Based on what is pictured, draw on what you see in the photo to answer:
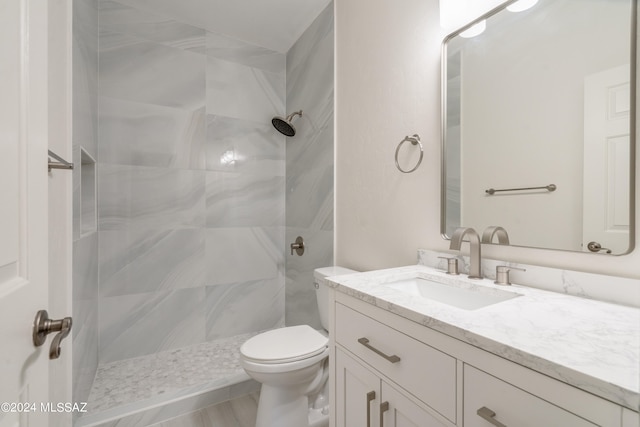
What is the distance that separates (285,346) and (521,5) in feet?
5.60

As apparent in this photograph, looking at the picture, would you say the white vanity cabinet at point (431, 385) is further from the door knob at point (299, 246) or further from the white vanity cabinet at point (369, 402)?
the door knob at point (299, 246)

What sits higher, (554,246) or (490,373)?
(554,246)

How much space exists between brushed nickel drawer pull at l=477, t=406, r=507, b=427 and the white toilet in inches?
32.0

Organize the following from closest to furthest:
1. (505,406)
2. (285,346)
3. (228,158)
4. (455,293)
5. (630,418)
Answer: (630,418)
(505,406)
(455,293)
(285,346)
(228,158)

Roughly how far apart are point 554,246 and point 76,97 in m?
2.00

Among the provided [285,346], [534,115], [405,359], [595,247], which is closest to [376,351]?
[405,359]

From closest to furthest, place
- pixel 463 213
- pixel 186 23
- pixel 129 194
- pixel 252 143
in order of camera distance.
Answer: pixel 463 213
pixel 129 194
pixel 186 23
pixel 252 143

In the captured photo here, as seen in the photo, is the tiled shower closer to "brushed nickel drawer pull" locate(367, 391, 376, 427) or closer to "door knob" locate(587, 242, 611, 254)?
"brushed nickel drawer pull" locate(367, 391, 376, 427)

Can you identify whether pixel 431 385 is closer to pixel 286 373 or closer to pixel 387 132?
pixel 286 373

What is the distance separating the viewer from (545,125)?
2.92 feet

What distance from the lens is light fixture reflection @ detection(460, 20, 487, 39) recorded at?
3.49 feet

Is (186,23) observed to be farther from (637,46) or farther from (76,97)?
(637,46)

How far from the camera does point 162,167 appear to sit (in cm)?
214

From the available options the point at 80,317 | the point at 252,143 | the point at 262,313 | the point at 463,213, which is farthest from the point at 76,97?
the point at 262,313
